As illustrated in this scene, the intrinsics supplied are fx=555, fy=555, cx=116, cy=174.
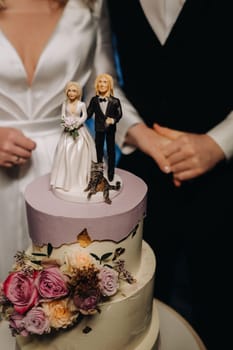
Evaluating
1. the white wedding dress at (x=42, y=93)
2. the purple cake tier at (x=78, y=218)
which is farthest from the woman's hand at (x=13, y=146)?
the purple cake tier at (x=78, y=218)

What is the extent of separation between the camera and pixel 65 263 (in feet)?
4.67

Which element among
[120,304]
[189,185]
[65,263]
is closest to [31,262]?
[65,263]

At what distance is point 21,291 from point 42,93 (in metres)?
0.76

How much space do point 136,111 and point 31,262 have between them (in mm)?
750

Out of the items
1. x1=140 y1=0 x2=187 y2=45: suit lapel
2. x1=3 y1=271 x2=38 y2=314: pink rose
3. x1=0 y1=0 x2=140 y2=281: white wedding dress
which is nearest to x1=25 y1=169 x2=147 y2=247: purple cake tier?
x1=3 y1=271 x2=38 y2=314: pink rose

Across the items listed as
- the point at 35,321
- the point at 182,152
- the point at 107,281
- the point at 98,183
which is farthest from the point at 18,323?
the point at 182,152

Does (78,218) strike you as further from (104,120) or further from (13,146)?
(13,146)

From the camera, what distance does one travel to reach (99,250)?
4.75 ft

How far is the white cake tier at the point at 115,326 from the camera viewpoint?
1.48 meters

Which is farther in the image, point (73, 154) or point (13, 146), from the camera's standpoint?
point (13, 146)

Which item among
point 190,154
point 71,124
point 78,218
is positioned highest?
point 71,124

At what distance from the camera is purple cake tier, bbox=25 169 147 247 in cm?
141

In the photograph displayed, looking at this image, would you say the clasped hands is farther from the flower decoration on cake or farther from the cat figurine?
the flower decoration on cake

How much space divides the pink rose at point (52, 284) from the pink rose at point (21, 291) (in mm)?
22
